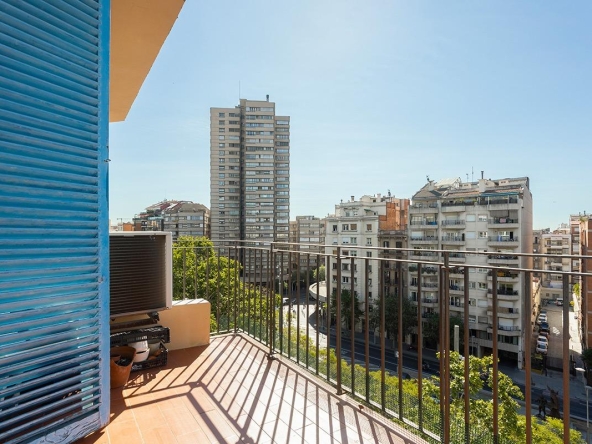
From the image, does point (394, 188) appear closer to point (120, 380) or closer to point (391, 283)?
point (391, 283)

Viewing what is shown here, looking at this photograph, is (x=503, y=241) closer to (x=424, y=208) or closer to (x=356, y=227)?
(x=424, y=208)

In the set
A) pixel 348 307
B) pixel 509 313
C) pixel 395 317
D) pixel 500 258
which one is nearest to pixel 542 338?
pixel 509 313

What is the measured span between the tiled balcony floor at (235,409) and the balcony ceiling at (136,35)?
276 centimetres

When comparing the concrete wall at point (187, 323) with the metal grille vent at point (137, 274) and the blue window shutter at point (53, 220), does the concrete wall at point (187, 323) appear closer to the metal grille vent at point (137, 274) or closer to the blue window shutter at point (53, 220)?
the metal grille vent at point (137, 274)

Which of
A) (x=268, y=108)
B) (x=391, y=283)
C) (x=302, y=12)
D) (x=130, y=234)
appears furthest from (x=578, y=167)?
(x=130, y=234)

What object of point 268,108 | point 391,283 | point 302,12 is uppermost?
point 268,108

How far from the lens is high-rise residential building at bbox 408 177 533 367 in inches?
969

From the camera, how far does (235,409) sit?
219 centimetres

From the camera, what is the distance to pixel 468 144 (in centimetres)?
4669

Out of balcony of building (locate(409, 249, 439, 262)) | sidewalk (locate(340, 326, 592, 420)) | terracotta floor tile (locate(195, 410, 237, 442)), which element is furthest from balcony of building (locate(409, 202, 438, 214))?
terracotta floor tile (locate(195, 410, 237, 442))

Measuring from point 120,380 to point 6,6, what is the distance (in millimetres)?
2378

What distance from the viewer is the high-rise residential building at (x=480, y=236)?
2462cm

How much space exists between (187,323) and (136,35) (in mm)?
2657

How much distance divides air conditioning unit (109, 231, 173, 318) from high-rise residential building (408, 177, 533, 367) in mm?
22670
